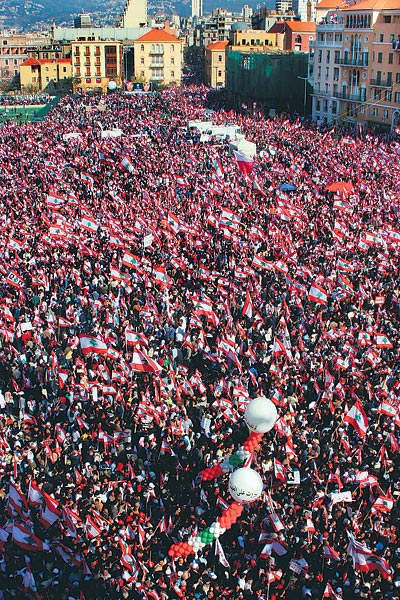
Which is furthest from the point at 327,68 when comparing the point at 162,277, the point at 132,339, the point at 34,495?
the point at 34,495

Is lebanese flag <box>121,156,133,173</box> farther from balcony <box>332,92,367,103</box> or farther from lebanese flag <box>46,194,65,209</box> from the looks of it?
balcony <box>332,92,367,103</box>

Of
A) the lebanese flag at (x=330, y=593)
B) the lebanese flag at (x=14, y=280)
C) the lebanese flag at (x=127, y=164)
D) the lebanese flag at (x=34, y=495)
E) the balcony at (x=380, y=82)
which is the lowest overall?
the lebanese flag at (x=330, y=593)

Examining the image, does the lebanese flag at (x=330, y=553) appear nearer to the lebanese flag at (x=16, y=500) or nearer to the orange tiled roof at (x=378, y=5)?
the lebanese flag at (x=16, y=500)

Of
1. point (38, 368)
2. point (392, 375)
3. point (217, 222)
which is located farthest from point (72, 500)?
point (217, 222)

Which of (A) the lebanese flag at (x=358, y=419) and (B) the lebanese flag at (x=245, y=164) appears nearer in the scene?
(A) the lebanese flag at (x=358, y=419)

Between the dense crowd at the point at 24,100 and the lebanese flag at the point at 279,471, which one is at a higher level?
the dense crowd at the point at 24,100

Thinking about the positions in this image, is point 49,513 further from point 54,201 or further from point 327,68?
point 327,68

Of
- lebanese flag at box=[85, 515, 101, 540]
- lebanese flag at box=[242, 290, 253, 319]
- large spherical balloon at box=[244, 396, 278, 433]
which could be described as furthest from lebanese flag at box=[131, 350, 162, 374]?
lebanese flag at box=[85, 515, 101, 540]

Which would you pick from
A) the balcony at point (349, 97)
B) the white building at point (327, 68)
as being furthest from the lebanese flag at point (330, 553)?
the white building at point (327, 68)
